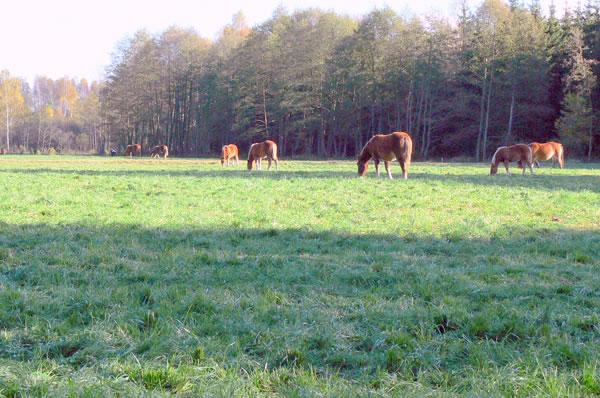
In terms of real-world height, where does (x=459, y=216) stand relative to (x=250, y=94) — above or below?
below

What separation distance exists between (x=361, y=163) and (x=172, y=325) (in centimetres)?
1935

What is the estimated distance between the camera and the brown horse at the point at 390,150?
22.5 m

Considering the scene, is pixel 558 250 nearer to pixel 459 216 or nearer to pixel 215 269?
pixel 459 216

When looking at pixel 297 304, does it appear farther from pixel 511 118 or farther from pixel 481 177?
pixel 511 118

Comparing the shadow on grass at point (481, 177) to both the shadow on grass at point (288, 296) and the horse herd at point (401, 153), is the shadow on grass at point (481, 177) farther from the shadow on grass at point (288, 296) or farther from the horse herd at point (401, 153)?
the shadow on grass at point (288, 296)

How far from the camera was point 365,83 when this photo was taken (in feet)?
196

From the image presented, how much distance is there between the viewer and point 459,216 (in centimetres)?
1191

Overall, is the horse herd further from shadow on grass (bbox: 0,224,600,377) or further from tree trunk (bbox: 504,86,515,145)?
tree trunk (bbox: 504,86,515,145)

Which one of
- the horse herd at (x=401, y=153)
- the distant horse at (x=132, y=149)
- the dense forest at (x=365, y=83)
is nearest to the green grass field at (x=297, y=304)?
the horse herd at (x=401, y=153)

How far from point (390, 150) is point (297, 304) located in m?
18.1

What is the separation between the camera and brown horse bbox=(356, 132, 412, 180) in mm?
22500

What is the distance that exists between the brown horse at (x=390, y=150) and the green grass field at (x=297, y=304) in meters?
10.7

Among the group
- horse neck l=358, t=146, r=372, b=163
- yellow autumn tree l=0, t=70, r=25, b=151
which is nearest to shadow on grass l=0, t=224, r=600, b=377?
horse neck l=358, t=146, r=372, b=163

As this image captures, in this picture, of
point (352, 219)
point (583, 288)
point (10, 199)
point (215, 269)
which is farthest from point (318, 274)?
point (10, 199)
